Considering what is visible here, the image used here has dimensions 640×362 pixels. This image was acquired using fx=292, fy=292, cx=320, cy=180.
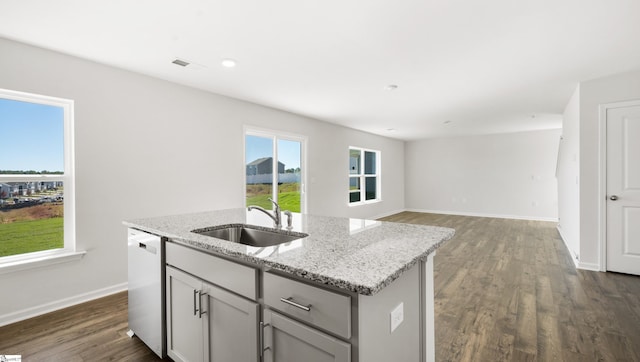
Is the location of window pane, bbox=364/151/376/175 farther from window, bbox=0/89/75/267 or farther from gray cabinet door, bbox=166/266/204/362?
gray cabinet door, bbox=166/266/204/362

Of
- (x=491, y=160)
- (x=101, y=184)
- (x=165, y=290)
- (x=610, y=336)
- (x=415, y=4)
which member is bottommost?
(x=610, y=336)

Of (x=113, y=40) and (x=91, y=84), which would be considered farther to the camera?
(x=91, y=84)

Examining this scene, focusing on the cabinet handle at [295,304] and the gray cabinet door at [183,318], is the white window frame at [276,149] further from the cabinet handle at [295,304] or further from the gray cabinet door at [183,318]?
the cabinet handle at [295,304]

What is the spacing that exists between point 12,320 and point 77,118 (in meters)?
1.83

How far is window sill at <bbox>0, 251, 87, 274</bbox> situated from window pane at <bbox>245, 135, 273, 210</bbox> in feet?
7.10

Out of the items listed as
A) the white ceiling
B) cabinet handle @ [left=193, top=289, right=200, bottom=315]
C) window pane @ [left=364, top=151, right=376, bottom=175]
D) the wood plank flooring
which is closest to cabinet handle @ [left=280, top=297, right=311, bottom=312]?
cabinet handle @ [left=193, top=289, right=200, bottom=315]

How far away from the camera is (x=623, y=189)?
344 cm

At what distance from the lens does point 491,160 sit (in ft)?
26.6

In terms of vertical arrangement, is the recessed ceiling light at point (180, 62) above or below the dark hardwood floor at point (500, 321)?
above

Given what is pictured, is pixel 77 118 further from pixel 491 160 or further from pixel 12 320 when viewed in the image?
pixel 491 160

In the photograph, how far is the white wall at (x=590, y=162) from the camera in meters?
3.54

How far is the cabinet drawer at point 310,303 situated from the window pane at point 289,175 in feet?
12.7

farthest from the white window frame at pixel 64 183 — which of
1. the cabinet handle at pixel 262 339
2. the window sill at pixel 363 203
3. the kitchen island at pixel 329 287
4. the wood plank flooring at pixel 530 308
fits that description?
the window sill at pixel 363 203

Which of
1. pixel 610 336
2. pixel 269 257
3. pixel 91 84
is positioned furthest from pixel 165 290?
pixel 610 336
